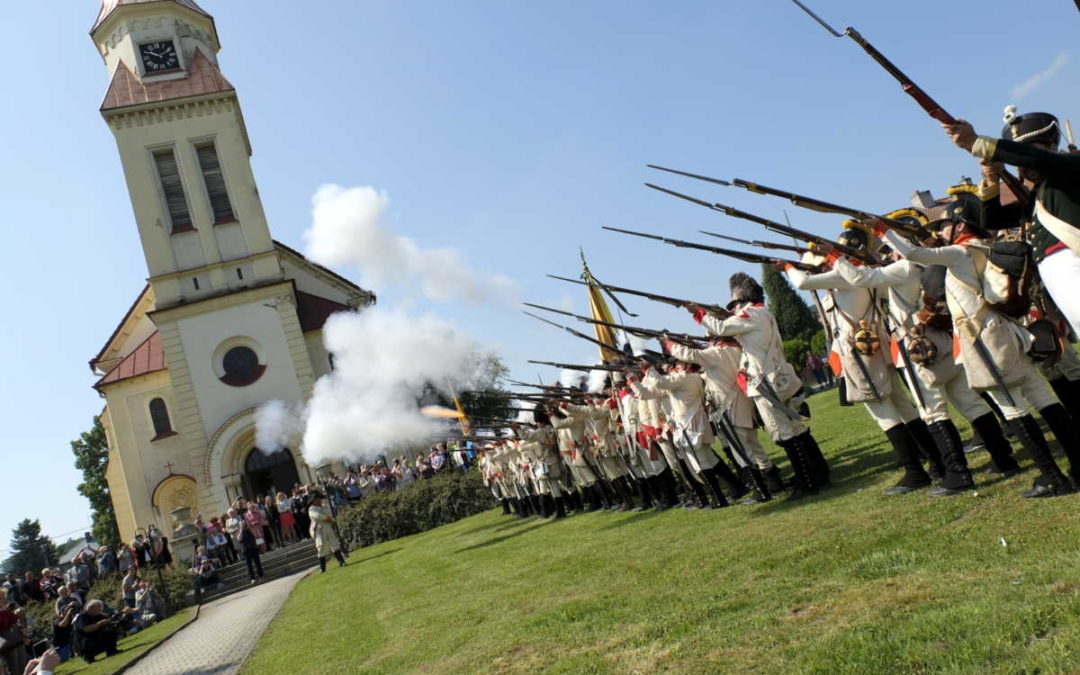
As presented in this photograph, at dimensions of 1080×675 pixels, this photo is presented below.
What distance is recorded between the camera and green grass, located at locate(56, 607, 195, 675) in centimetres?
1482

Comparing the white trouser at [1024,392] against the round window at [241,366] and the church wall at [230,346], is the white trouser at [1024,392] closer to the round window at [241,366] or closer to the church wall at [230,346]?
the church wall at [230,346]

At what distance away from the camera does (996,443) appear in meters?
6.91

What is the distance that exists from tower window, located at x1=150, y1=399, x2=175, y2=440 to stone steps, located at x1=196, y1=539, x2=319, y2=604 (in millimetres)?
15786

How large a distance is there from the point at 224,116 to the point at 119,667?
32.6 metres

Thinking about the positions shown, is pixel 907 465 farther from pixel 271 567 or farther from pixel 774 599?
pixel 271 567

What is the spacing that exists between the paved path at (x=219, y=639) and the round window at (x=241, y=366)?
63.9 ft

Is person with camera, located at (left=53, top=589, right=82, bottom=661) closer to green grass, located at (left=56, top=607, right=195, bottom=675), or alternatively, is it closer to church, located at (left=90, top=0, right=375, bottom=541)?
green grass, located at (left=56, top=607, right=195, bottom=675)

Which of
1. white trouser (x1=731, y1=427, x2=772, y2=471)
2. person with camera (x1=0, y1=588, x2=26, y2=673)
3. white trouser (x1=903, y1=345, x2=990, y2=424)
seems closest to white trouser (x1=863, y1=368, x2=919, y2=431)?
white trouser (x1=903, y1=345, x2=990, y2=424)

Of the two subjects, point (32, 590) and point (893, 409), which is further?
point (32, 590)

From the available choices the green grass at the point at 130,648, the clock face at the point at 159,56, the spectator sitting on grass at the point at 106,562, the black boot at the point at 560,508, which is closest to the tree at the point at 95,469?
the clock face at the point at 159,56

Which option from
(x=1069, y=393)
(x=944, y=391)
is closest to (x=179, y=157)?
(x=944, y=391)

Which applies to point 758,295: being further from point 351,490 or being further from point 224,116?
point 224,116

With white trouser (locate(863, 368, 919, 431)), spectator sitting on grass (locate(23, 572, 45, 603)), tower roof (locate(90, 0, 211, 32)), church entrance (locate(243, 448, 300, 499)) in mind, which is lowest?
white trouser (locate(863, 368, 919, 431))

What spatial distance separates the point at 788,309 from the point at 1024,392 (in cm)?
5997
